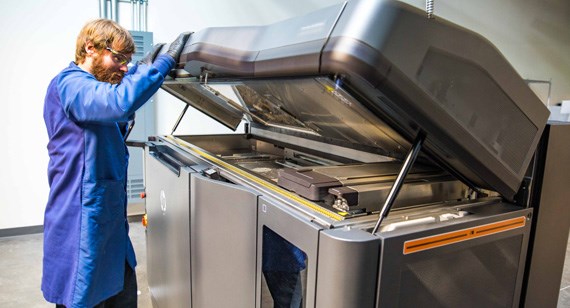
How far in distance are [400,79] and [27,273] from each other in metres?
3.05

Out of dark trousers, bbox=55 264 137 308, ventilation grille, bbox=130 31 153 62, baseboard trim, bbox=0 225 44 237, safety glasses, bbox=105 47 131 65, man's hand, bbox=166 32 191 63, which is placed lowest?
baseboard trim, bbox=0 225 44 237

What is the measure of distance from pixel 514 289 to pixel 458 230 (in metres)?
0.41

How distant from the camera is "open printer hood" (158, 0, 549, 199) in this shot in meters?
0.75

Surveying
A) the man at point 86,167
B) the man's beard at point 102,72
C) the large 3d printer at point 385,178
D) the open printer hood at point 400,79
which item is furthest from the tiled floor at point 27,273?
the open printer hood at point 400,79

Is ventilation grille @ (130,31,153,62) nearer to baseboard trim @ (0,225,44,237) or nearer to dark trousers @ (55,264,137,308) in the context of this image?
baseboard trim @ (0,225,44,237)

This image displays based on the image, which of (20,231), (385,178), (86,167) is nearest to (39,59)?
(20,231)

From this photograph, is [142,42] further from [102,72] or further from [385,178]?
[385,178]

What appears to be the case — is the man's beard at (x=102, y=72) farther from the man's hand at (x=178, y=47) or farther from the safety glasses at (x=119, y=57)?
the man's hand at (x=178, y=47)

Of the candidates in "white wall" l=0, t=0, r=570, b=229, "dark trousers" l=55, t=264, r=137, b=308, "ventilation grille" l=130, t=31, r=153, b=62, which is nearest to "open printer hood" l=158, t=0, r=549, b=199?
"dark trousers" l=55, t=264, r=137, b=308

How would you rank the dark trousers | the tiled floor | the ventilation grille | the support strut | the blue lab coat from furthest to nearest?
1. the ventilation grille
2. the tiled floor
3. the dark trousers
4. the blue lab coat
5. the support strut

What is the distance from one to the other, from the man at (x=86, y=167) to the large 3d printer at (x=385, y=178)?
247 millimetres

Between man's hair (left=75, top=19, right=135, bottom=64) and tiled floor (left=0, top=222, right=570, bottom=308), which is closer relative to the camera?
man's hair (left=75, top=19, right=135, bottom=64)

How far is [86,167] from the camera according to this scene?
1.34 metres

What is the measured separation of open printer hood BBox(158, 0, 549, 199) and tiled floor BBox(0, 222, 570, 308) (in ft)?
6.26
